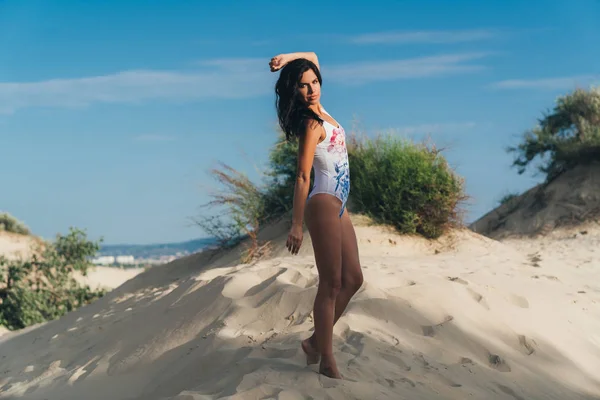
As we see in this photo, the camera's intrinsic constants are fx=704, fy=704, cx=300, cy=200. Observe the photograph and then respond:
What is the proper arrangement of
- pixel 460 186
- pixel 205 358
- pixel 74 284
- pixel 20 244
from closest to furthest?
pixel 205 358, pixel 460 186, pixel 74 284, pixel 20 244

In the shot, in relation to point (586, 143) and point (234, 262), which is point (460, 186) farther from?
point (586, 143)

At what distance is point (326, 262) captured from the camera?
421 cm

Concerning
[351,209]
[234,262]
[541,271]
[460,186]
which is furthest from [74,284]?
[541,271]

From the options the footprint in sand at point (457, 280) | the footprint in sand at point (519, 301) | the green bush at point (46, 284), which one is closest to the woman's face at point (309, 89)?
the footprint in sand at point (457, 280)

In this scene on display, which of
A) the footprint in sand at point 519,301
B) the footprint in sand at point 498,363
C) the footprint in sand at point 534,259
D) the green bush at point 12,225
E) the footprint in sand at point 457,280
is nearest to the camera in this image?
the footprint in sand at point 498,363

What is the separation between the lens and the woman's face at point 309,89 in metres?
4.41

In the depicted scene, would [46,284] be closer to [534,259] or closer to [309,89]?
[534,259]

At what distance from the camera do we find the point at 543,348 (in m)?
5.81

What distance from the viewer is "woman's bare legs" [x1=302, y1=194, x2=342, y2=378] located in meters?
4.21

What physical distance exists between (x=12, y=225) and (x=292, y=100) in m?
18.6

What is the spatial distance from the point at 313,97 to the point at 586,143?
1176 cm

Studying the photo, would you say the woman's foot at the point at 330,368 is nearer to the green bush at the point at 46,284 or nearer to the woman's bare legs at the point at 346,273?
the woman's bare legs at the point at 346,273

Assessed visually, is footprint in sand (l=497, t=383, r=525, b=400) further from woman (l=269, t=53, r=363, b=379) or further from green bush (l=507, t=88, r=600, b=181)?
A: green bush (l=507, t=88, r=600, b=181)

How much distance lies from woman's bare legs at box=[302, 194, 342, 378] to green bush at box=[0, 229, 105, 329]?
9.78 metres
